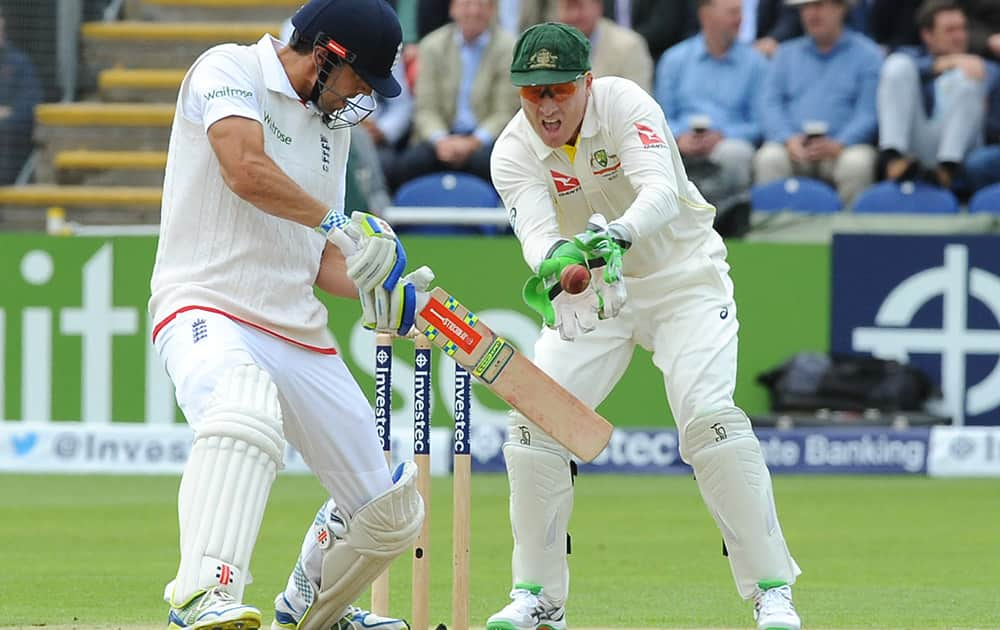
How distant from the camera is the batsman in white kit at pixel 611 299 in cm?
491

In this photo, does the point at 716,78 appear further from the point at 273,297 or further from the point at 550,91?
the point at 273,297

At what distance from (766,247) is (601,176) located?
5.20m

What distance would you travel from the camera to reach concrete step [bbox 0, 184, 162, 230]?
12570 millimetres

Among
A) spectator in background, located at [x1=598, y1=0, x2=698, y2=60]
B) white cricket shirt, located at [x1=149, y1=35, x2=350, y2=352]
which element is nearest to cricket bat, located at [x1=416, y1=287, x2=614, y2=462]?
white cricket shirt, located at [x1=149, y1=35, x2=350, y2=352]

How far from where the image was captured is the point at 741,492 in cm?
499

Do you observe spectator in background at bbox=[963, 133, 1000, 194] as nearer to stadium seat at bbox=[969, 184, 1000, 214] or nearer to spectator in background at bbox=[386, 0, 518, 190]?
stadium seat at bbox=[969, 184, 1000, 214]

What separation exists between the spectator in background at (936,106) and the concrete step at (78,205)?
4862 millimetres

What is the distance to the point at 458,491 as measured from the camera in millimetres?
4840

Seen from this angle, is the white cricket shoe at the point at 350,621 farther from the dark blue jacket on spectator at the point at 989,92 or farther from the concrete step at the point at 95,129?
the concrete step at the point at 95,129

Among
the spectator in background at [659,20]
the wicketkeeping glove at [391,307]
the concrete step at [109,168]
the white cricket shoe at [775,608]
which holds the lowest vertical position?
the white cricket shoe at [775,608]

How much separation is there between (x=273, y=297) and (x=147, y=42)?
9538 mm

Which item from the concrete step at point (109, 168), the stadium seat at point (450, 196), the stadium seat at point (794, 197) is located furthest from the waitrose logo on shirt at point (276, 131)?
the concrete step at point (109, 168)

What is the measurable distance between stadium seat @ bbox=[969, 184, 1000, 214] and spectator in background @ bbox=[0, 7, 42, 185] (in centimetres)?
637

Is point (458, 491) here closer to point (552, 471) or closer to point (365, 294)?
point (552, 471)
